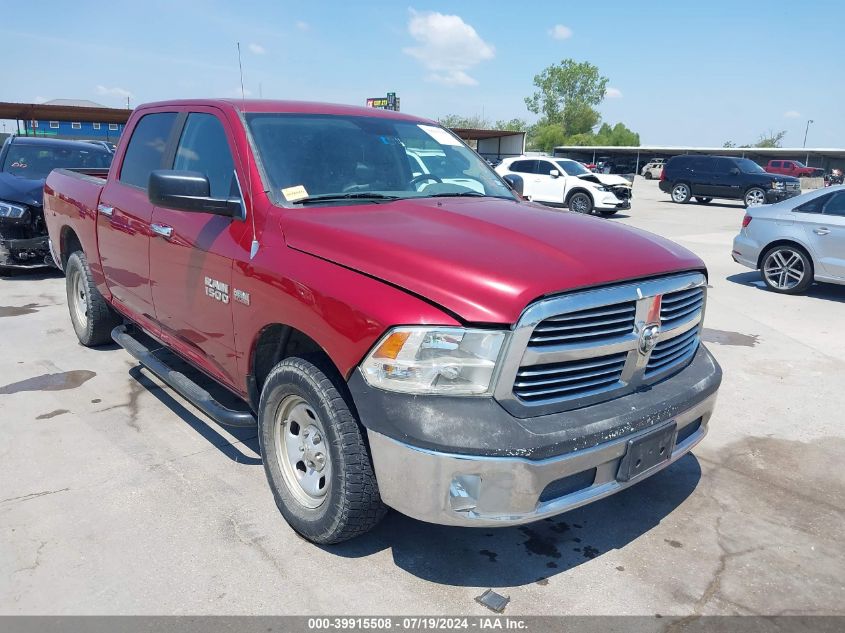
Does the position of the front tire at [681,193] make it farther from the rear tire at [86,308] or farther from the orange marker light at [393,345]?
the orange marker light at [393,345]

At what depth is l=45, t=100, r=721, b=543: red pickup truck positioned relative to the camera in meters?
2.46

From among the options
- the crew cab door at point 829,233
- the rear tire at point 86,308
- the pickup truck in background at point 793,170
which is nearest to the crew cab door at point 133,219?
the rear tire at point 86,308

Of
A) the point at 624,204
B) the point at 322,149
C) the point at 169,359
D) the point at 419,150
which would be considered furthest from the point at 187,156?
the point at 624,204

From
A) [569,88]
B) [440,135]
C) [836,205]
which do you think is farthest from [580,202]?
[569,88]

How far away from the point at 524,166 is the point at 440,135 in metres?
16.4

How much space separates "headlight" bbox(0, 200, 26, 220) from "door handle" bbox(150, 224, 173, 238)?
5.52 metres

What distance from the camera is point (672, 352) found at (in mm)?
3186

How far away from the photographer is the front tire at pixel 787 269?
29.5 feet

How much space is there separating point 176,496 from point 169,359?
193 cm

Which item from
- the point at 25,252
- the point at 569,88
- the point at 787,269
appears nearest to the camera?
the point at 25,252

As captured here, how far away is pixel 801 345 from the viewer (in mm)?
6797

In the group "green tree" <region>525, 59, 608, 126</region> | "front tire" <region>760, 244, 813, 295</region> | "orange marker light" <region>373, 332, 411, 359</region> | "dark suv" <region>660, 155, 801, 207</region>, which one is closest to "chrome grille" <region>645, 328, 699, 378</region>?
"orange marker light" <region>373, 332, 411, 359</region>

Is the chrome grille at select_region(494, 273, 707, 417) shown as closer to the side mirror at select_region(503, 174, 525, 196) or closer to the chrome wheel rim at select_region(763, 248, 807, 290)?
the side mirror at select_region(503, 174, 525, 196)

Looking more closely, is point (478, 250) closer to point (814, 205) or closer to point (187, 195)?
point (187, 195)
